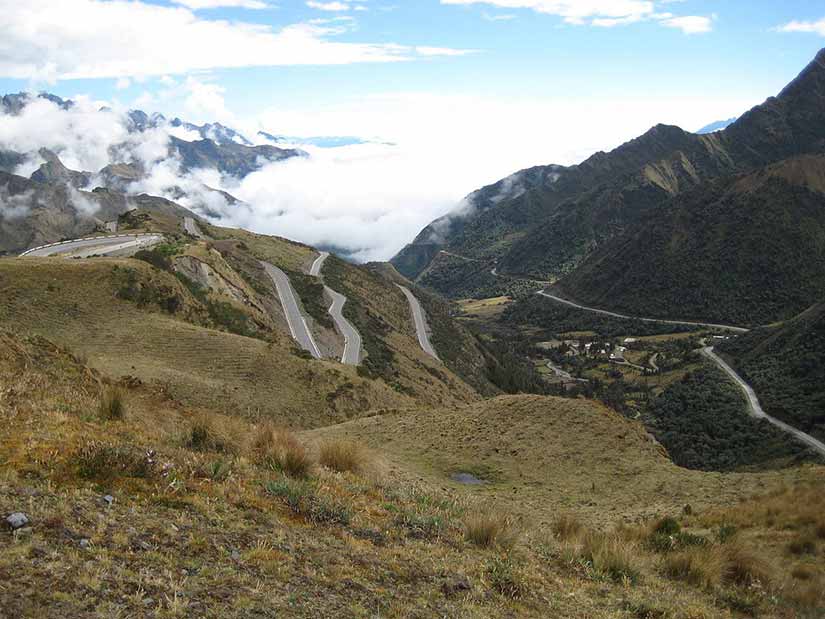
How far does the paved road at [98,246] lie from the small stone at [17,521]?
47.3 meters

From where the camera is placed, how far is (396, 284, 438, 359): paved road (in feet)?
259

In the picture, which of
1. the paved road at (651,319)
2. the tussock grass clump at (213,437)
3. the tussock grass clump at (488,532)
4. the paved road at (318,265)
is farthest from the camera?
the paved road at (651,319)

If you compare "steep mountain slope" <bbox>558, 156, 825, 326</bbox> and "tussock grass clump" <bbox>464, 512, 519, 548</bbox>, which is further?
"steep mountain slope" <bbox>558, 156, 825, 326</bbox>

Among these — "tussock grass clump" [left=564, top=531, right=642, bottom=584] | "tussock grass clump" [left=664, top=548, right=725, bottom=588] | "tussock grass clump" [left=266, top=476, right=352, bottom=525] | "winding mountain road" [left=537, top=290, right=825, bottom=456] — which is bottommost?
"winding mountain road" [left=537, top=290, right=825, bottom=456]

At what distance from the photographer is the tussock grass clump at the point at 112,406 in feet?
37.2

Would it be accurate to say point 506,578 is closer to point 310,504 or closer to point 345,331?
point 310,504

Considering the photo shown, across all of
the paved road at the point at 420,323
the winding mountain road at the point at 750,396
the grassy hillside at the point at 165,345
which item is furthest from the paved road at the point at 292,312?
the winding mountain road at the point at 750,396

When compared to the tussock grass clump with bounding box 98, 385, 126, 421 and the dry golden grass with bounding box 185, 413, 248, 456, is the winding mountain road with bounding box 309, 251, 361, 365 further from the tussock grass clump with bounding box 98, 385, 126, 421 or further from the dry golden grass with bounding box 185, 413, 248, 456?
the dry golden grass with bounding box 185, 413, 248, 456

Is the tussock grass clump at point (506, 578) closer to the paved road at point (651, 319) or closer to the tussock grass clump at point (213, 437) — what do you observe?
the tussock grass clump at point (213, 437)

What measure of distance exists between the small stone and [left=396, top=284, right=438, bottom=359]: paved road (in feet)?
221

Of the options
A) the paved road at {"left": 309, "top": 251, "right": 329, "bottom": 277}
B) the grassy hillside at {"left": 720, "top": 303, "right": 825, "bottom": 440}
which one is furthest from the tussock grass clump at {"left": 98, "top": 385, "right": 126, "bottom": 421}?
the paved road at {"left": 309, "top": 251, "right": 329, "bottom": 277}

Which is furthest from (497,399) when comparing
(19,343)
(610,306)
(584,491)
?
(610,306)

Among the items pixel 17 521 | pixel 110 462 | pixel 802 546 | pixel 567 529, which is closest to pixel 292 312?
pixel 567 529

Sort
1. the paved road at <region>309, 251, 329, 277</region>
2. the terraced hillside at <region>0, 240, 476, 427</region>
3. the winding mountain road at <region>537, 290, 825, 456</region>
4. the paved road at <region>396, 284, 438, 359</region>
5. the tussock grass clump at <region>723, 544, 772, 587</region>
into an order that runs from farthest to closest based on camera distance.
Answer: the paved road at <region>309, 251, 329, 277</region>, the paved road at <region>396, 284, 438, 359</region>, the winding mountain road at <region>537, 290, 825, 456</region>, the terraced hillside at <region>0, 240, 476, 427</region>, the tussock grass clump at <region>723, 544, 772, 587</region>
